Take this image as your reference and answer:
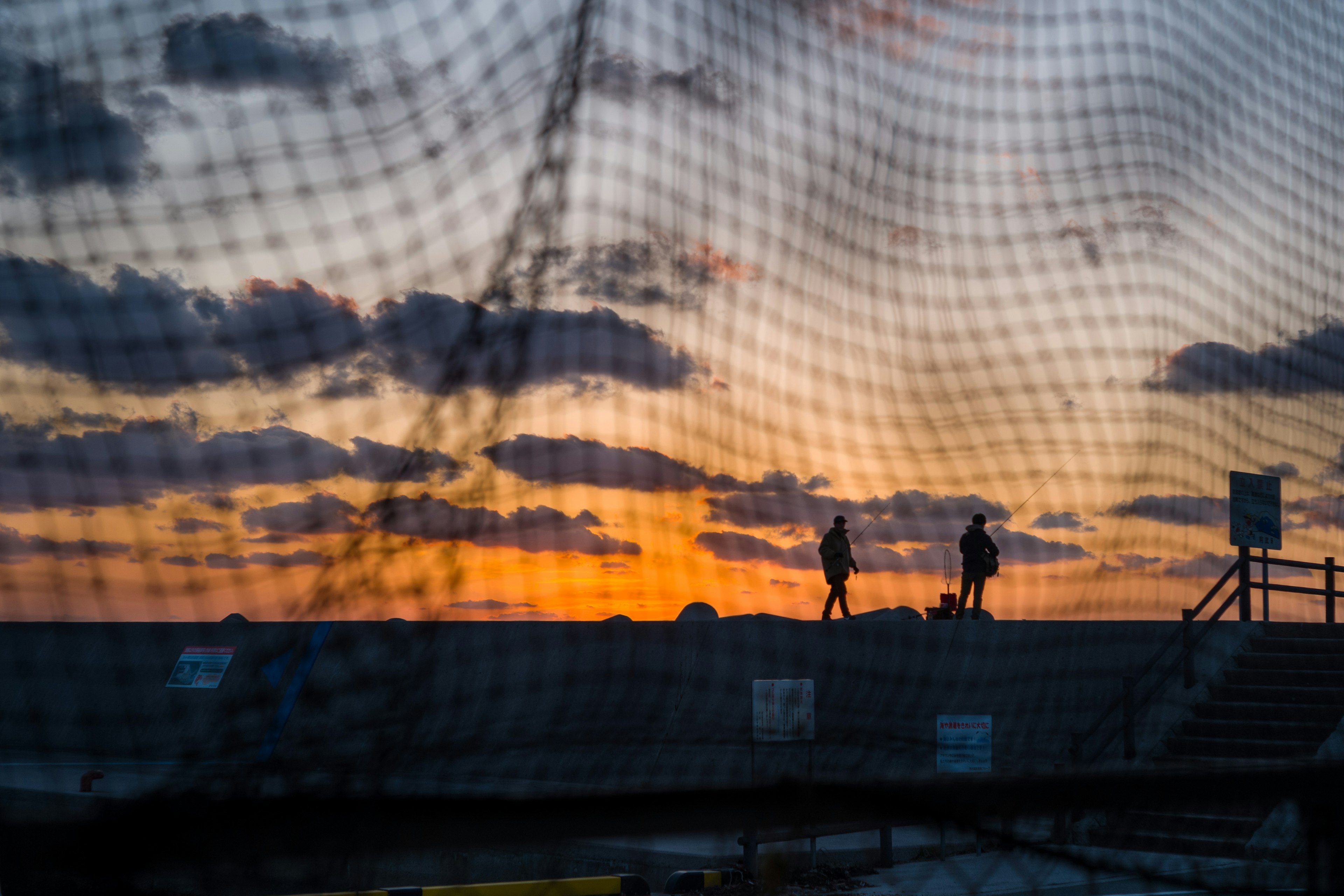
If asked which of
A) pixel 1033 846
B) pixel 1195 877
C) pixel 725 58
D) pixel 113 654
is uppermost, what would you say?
pixel 725 58

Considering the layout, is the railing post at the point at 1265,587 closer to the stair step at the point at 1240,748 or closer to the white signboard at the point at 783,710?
the stair step at the point at 1240,748

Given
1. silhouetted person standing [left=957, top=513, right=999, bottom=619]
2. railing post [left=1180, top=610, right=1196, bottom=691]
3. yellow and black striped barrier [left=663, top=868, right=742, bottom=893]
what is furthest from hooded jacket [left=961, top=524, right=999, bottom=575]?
railing post [left=1180, top=610, right=1196, bottom=691]

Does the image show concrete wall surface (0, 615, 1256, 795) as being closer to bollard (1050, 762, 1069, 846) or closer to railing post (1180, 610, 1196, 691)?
bollard (1050, 762, 1069, 846)

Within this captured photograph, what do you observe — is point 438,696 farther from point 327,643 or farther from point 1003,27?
point 1003,27

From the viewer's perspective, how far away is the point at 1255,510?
4914mm

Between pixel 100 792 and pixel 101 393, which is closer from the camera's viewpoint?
pixel 100 792

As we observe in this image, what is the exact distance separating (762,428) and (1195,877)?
53.5 inches

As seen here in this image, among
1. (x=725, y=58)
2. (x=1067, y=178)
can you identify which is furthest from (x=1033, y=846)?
(x=1067, y=178)

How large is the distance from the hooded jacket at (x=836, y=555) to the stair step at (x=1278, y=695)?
5.44 m

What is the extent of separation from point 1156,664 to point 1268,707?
3.17ft

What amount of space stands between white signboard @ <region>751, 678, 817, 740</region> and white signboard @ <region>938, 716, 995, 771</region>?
981 millimetres

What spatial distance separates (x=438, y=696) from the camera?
170 centimetres

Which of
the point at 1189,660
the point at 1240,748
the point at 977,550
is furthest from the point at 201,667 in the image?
the point at 1189,660

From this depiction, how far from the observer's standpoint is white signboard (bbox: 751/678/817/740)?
9.86ft
